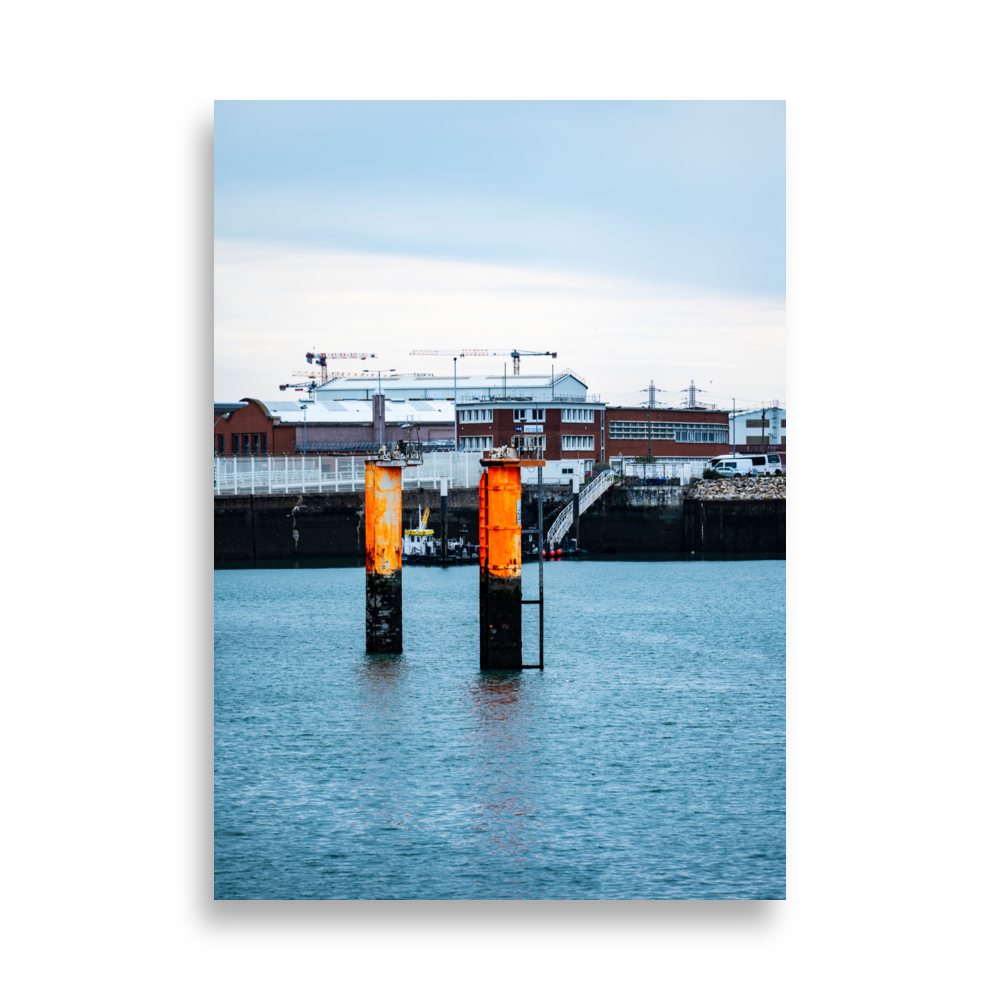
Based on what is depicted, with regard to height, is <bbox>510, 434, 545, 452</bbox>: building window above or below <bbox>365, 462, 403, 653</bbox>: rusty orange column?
above

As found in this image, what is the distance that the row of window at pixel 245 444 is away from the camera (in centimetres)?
9200

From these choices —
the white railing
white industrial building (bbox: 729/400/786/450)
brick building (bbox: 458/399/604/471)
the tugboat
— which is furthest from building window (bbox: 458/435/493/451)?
white industrial building (bbox: 729/400/786/450)

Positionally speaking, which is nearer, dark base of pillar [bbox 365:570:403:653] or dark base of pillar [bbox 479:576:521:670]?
dark base of pillar [bbox 479:576:521:670]

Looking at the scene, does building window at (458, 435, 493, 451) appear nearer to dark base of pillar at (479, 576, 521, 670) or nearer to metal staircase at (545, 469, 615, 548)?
metal staircase at (545, 469, 615, 548)

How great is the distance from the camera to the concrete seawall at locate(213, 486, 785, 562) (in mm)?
74625

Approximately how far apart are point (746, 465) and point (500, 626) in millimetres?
61256

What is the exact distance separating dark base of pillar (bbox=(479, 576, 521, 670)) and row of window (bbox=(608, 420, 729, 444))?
213 ft

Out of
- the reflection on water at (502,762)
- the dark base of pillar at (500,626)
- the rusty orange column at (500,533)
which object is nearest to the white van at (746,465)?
the dark base of pillar at (500,626)

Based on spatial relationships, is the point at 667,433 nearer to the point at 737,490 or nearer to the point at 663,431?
the point at 663,431

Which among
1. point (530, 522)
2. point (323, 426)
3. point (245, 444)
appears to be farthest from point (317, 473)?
point (323, 426)

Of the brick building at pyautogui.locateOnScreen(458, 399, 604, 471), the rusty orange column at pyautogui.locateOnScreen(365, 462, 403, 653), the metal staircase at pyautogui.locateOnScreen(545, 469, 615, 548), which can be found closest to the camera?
the rusty orange column at pyautogui.locateOnScreen(365, 462, 403, 653)

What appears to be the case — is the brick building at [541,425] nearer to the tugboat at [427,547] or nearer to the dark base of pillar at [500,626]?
the tugboat at [427,547]
